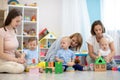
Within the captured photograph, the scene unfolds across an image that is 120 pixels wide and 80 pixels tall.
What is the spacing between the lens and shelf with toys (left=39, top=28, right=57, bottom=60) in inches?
167

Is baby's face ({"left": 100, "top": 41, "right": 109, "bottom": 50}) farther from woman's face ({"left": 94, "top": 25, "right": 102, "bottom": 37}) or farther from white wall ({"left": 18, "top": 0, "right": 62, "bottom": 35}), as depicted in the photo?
white wall ({"left": 18, "top": 0, "right": 62, "bottom": 35})

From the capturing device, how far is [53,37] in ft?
14.1

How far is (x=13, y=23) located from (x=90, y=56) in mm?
1047

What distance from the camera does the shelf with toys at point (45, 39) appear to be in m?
4.24

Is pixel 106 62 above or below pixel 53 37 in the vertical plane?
below

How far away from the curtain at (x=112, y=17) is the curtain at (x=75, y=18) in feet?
1.22

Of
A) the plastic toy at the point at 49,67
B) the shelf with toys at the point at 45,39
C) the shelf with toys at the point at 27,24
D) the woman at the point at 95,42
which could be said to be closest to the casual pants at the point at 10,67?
the plastic toy at the point at 49,67

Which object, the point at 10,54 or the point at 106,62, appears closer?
the point at 10,54

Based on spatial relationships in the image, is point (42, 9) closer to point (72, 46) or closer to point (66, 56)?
point (72, 46)

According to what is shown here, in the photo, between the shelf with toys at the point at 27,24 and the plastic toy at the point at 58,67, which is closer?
the plastic toy at the point at 58,67

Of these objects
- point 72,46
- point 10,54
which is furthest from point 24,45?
point 10,54

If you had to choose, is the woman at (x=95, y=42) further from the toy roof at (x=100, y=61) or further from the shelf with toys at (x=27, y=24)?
the shelf with toys at (x=27, y=24)

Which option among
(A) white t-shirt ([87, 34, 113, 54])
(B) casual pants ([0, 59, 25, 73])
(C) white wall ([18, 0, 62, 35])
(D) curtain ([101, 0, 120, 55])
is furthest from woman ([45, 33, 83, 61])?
(C) white wall ([18, 0, 62, 35])

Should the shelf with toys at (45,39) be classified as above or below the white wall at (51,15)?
below
